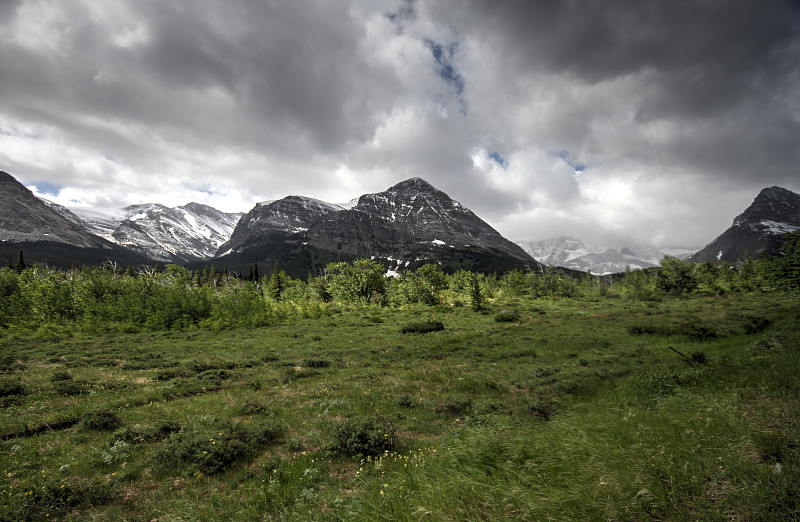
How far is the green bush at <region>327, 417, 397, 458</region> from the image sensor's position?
9.72 meters

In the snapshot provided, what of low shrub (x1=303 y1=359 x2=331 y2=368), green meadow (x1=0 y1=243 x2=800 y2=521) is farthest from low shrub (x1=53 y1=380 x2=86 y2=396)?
low shrub (x1=303 y1=359 x2=331 y2=368)

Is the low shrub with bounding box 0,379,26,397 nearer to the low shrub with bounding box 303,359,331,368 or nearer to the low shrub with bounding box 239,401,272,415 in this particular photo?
the low shrub with bounding box 239,401,272,415

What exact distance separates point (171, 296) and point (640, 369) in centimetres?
6795

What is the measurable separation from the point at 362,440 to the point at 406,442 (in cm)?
154

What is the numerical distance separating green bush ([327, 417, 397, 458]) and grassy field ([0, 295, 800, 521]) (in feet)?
0.18

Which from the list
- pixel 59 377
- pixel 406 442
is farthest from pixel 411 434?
pixel 59 377

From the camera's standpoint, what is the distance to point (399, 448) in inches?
390

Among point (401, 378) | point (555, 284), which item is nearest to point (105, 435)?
point (401, 378)

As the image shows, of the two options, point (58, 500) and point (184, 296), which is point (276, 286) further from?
point (58, 500)

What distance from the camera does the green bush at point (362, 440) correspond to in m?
9.72

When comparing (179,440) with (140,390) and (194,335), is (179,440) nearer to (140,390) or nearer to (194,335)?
(140,390)

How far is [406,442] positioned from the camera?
10.4 metres

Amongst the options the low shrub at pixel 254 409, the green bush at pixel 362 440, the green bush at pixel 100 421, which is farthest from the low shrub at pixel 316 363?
the green bush at pixel 362 440

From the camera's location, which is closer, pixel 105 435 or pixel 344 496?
pixel 344 496
